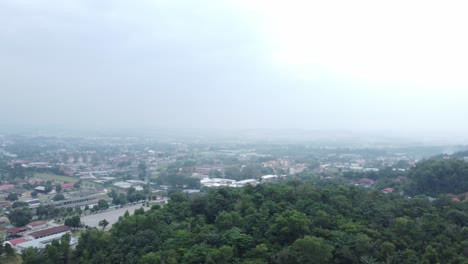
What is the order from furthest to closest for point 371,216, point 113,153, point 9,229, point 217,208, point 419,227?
point 113,153 < point 9,229 < point 217,208 < point 371,216 < point 419,227

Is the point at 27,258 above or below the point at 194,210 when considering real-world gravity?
below

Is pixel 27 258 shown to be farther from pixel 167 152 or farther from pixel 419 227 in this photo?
pixel 167 152

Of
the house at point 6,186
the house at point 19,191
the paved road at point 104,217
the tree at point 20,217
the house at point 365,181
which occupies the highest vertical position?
the house at point 365,181

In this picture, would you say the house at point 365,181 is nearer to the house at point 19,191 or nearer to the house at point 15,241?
the house at point 15,241

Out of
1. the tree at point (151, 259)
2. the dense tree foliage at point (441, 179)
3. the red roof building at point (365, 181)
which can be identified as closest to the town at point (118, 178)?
the red roof building at point (365, 181)

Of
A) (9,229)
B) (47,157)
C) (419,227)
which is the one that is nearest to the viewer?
(419,227)

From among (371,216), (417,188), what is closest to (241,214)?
(371,216)

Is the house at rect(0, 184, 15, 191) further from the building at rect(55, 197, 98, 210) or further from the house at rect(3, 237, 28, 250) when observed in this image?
the house at rect(3, 237, 28, 250)

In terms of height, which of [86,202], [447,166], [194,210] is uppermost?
[447,166]
